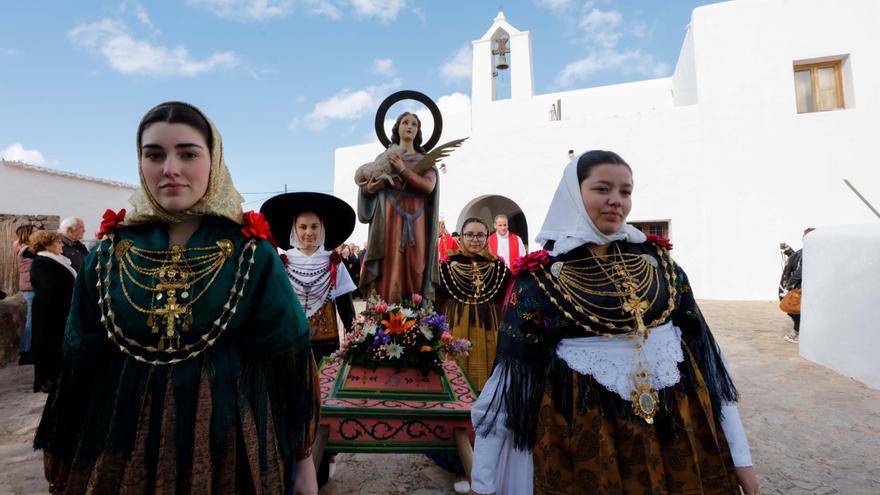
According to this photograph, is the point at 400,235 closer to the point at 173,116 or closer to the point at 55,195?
the point at 173,116

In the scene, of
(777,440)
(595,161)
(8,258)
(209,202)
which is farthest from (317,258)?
(8,258)

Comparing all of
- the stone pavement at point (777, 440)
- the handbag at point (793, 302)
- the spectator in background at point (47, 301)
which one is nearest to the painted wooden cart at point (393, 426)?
the stone pavement at point (777, 440)

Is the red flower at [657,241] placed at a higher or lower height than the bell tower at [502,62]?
lower

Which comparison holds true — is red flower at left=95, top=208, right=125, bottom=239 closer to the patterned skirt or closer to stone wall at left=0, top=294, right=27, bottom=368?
the patterned skirt

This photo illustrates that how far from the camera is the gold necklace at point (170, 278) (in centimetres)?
143

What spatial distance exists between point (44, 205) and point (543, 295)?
1881cm

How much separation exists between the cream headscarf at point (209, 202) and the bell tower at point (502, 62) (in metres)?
18.6

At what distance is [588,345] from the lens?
1685mm

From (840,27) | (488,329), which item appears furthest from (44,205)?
(840,27)

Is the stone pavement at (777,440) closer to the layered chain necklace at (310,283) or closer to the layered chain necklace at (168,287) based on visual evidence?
the layered chain necklace at (310,283)

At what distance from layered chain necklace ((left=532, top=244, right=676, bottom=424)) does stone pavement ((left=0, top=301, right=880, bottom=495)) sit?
194 centimetres

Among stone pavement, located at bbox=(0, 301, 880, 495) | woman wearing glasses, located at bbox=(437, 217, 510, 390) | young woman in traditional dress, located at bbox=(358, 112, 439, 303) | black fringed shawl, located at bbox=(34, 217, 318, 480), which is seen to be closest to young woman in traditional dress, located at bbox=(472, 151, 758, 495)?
black fringed shawl, located at bbox=(34, 217, 318, 480)

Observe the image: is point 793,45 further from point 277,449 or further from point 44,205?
point 44,205

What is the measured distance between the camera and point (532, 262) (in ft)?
6.08
